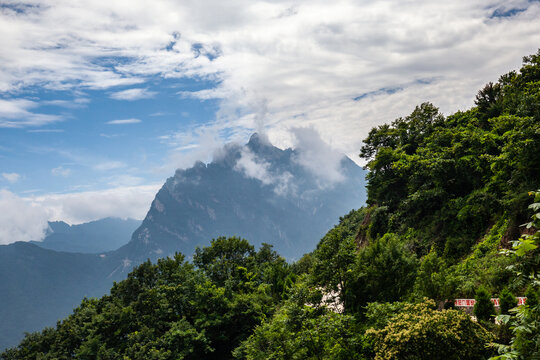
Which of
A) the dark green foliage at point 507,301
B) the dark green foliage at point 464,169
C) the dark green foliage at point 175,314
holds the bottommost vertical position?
the dark green foliage at point 175,314

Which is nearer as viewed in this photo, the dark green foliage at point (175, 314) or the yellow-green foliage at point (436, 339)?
the yellow-green foliage at point (436, 339)

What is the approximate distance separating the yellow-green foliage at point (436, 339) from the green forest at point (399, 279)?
0.04 metres

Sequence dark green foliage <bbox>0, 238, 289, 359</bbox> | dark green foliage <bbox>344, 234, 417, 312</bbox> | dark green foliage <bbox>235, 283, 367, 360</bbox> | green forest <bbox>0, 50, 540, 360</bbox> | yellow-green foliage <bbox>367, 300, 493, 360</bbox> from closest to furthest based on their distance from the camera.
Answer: yellow-green foliage <bbox>367, 300, 493, 360</bbox>, green forest <bbox>0, 50, 540, 360</bbox>, dark green foliage <bbox>235, 283, 367, 360</bbox>, dark green foliage <bbox>344, 234, 417, 312</bbox>, dark green foliage <bbox>0, 238, 289, 359</bbox>

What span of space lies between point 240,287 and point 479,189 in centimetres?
2355

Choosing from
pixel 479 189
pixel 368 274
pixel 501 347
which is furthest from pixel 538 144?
pixel 501 347

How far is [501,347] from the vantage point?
424 centimetres

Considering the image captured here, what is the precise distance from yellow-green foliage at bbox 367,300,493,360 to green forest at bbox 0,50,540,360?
0.04 metres

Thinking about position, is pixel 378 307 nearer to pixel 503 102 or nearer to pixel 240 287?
pixel 503 102

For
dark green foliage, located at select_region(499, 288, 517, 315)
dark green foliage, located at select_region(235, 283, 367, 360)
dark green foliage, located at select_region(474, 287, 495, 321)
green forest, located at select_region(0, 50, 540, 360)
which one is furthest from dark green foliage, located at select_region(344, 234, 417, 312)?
dark green foliage, located at select_region(499, 288, 517, 315)

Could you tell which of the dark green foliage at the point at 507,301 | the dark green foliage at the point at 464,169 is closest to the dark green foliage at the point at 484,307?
the dark green foliage at the point at 507,301

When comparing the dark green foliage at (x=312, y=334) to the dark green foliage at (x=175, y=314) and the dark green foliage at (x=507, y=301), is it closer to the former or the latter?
the dark green foliage at (x=507, y=301)

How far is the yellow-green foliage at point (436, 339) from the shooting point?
10242mm

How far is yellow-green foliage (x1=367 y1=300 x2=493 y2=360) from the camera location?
1024 centimetres

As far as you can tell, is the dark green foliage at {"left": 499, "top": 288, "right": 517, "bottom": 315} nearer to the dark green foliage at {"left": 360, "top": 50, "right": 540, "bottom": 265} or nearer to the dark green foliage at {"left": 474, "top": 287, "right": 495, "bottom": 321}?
the dark green foliage at {"left": 474, "top": 287, "right": 495, "bottom": 321}
